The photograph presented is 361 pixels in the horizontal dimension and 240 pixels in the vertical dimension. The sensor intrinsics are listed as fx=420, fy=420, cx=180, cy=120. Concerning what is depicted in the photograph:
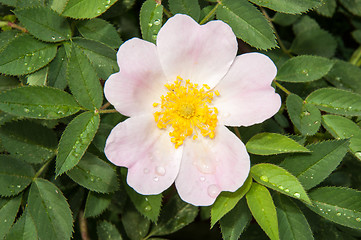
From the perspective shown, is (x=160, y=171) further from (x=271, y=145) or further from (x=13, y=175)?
(x=13, y=175)

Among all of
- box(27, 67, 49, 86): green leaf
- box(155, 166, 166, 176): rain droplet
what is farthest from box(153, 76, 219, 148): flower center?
box(27, 67, 49, 86): green leaf

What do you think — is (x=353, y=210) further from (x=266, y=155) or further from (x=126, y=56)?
(x=126, y=56)

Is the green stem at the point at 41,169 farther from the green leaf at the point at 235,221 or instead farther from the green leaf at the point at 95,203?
the green leaf at the point at 235,221

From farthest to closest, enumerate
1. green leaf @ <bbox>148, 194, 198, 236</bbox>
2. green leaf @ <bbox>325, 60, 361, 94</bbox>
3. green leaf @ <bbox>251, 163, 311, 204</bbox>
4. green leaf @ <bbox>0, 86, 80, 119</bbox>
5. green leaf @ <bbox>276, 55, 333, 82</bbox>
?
green leaf @ <bbox>325, 60, 361, 94</bbox>, green leaf @ <bbox>148, 194, 198, 236</bbox>, green leaf @ <bbox>276, 55, 333, 82</bbox>, green leaf @ <bbox>0, 86, 80, 119</bbox>, green leaf @ <bbox>251, 163, 311, 204</bbox>

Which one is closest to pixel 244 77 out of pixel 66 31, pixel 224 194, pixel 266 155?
pixel 266 155

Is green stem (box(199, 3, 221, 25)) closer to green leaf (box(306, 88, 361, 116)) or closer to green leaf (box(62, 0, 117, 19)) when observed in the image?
green leaf (box(62, 0, 117, 19))

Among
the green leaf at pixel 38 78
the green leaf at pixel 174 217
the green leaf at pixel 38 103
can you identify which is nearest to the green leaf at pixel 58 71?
the green leaf at pixel 38 78
